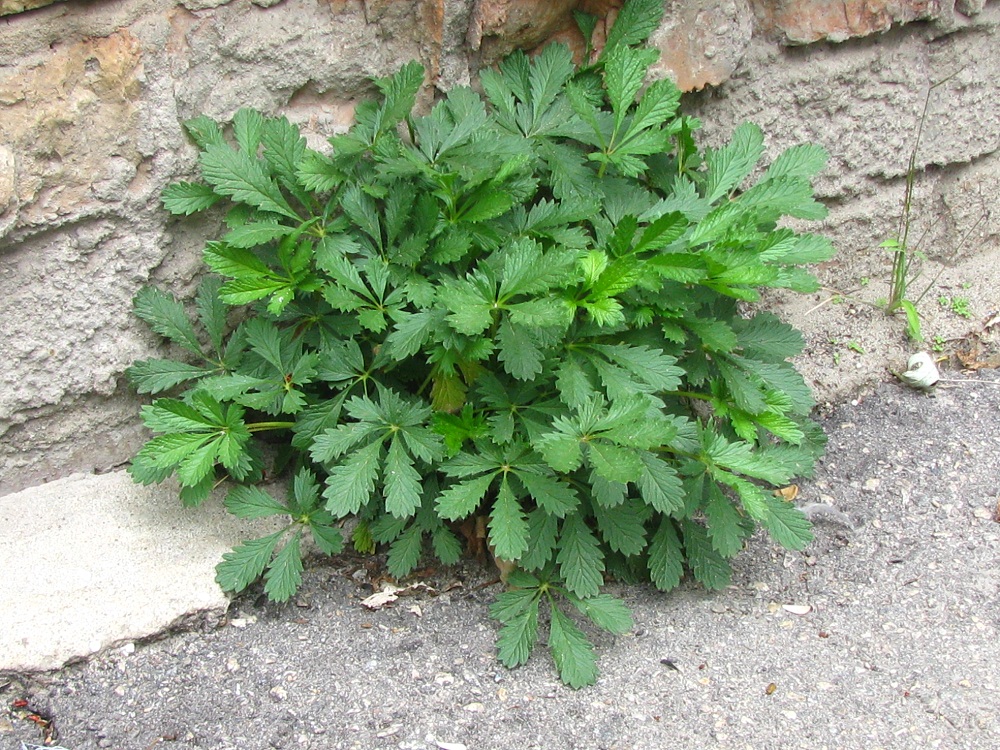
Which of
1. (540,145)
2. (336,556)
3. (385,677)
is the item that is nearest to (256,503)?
(336,556)

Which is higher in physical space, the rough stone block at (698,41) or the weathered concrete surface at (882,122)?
the rough stone block at (698,41)

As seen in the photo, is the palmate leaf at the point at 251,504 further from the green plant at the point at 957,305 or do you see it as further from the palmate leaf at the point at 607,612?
the green plant at the point at 957,305

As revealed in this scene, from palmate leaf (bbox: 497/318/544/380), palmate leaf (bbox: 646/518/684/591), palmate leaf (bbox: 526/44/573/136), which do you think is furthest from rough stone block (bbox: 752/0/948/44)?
palmate leaf (bbox: 646/518/684/591)

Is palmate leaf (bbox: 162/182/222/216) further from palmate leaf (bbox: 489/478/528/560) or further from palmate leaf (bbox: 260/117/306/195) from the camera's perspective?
palmate leaf (bbox: 489/478/528/560)

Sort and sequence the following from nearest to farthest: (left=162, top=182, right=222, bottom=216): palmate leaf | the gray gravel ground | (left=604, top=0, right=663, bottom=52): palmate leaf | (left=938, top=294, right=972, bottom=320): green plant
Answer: the gray gravel ground < (left=162, top=182, right=222, bottom=216): palmate leaf < (left=604, top=0, right=663, bottom=52): palmate leaf < (left=938, top=294, right=972, bottom=320): green plant

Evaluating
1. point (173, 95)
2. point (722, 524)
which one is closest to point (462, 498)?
point (722, 524)

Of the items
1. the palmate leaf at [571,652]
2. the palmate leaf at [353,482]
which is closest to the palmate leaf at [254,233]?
the palmate leaf at [353,482]

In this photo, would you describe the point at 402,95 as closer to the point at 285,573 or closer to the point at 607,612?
the point at 285,573
